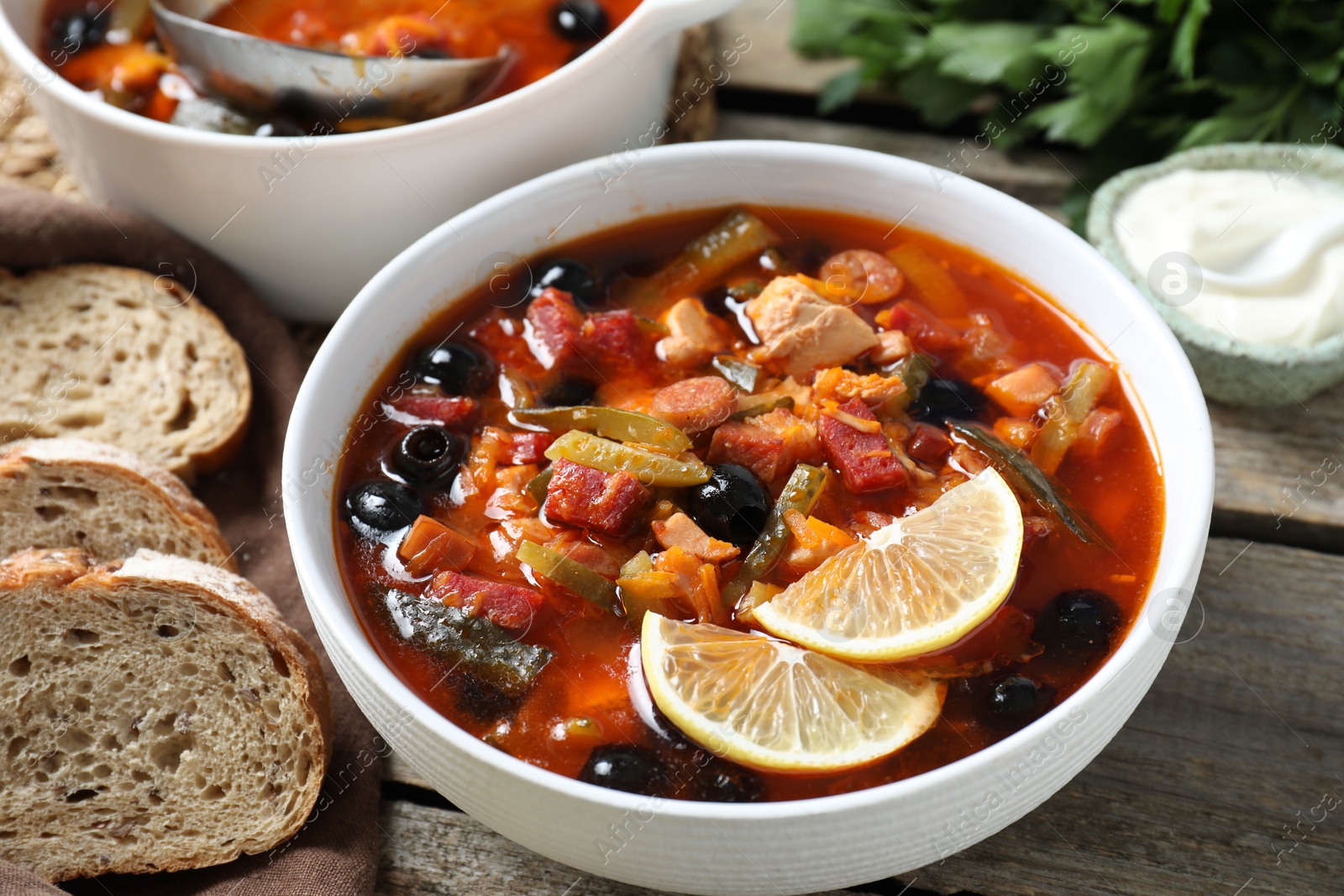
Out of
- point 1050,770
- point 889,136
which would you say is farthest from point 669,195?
point 1050,770

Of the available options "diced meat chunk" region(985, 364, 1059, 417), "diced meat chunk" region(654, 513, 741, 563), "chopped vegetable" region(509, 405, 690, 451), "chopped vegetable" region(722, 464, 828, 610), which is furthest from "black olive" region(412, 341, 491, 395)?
"diced meat chunk" region(985, 364, 1059, 417)

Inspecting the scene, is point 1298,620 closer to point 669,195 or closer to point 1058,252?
point 1058,252

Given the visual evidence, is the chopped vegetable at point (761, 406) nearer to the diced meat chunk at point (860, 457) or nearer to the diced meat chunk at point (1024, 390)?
the diced meat chunk at point (860, 457)

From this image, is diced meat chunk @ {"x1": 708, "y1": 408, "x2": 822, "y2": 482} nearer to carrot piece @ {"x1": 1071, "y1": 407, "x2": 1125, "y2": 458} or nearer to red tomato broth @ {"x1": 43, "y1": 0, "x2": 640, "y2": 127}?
carrot piece @ {"x1": 1071, "y1": 407, "x2": 1125, "y2": 458}

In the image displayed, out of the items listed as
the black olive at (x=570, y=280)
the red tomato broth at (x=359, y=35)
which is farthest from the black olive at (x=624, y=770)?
the red tomato broth at (x=359, y=35)

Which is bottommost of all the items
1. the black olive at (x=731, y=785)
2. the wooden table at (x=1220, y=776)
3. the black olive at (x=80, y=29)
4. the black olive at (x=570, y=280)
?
the wooden table at (x=1220, y=776)

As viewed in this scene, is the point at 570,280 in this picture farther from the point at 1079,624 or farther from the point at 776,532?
the point at 1079,624
